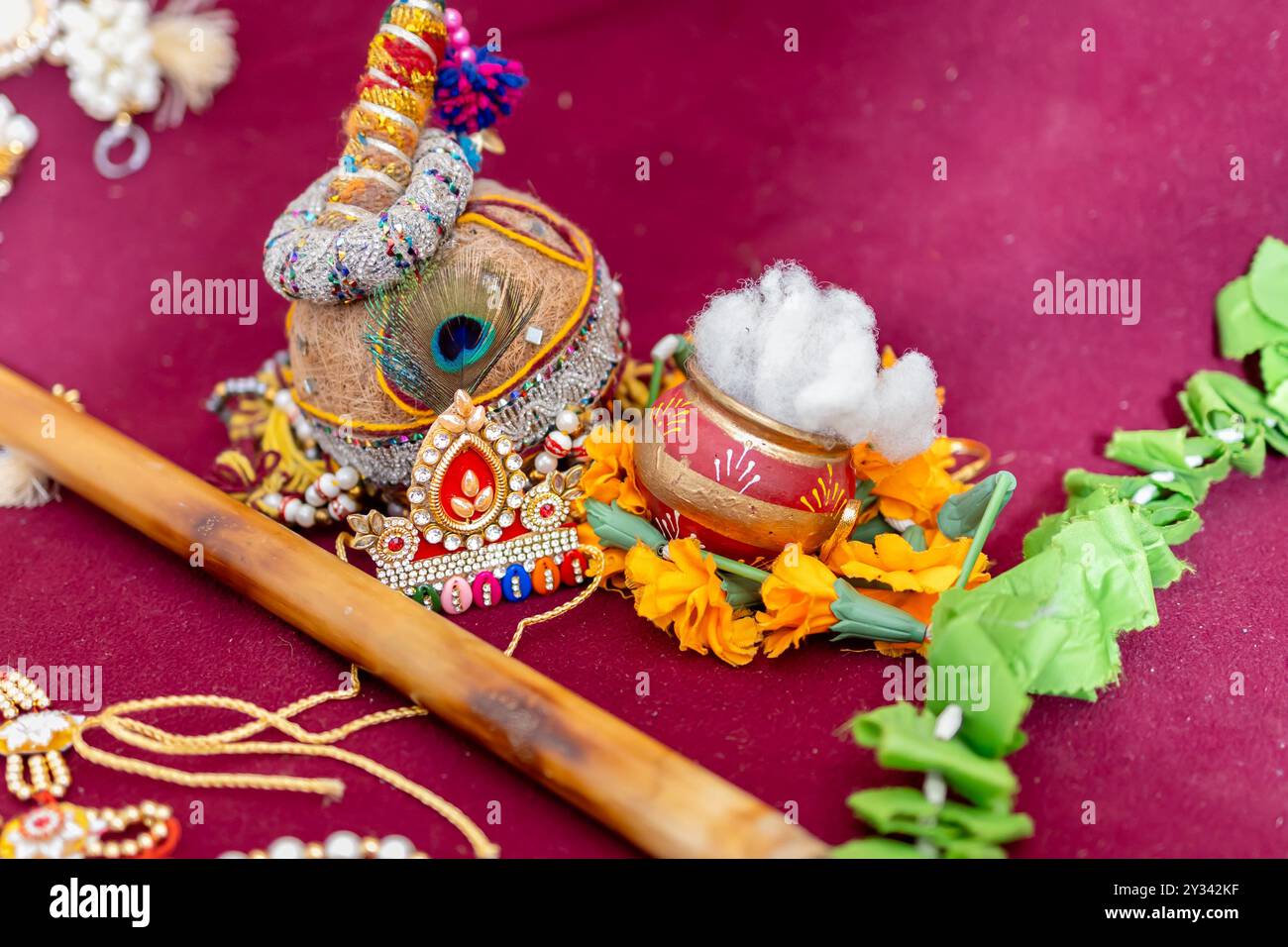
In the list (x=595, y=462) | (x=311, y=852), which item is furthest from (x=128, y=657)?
(x=595, y=462)

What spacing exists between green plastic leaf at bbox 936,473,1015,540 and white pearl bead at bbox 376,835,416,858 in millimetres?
623

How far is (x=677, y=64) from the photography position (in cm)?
161

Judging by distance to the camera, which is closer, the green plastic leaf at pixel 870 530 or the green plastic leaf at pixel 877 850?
the green plastic leaf at pixel 877 850

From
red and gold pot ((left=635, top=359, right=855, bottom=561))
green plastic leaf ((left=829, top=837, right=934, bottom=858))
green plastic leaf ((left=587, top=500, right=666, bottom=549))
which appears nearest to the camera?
green plastic leaf ((left=829, top=837, right=934, bottom=858))

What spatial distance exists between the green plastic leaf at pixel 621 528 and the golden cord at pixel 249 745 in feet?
0.88

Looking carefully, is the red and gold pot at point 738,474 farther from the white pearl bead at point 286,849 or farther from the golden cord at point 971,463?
the white pearl bead at point 286,849

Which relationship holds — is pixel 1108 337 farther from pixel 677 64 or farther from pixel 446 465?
pixel 446 465

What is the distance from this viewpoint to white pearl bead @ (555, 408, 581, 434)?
121 cm

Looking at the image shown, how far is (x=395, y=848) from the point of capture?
89cm

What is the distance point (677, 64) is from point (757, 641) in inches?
35.5

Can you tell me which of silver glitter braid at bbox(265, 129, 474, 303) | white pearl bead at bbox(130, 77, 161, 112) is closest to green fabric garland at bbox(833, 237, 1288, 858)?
silver glitter braid at bbox(265, 129, 474, 303)

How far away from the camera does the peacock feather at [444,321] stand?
3.78ft

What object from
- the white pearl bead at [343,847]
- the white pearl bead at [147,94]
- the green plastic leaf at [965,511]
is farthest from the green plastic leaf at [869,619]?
the white pearl bead at [147,94]

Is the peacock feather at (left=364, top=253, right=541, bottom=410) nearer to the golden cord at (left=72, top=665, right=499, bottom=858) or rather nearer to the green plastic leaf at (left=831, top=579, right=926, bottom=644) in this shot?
the golden cord at (left=72, top=665, right=499, bottom=858)
